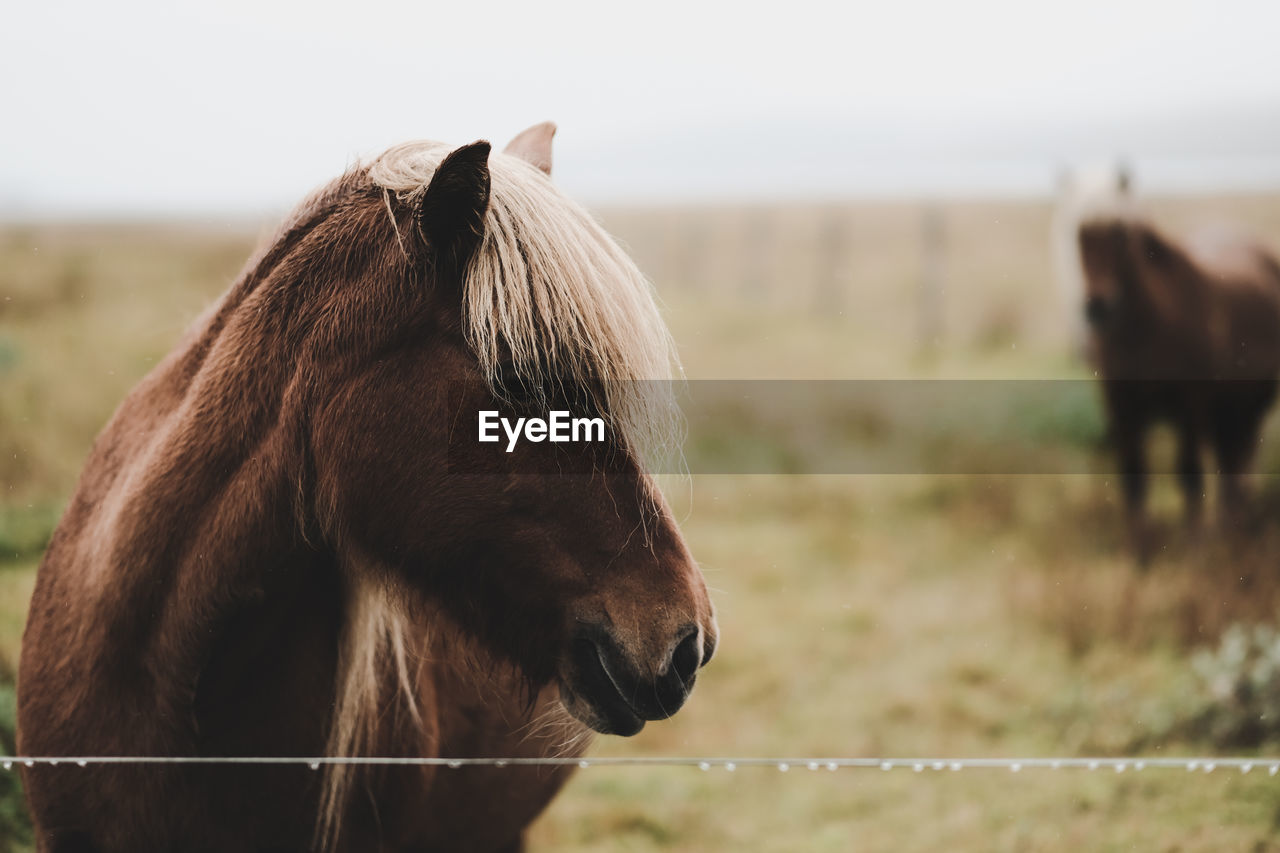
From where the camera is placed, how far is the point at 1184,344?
4105mm

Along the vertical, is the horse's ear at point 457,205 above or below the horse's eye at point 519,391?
above

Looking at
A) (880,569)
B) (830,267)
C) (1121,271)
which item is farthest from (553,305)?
(1121,271)

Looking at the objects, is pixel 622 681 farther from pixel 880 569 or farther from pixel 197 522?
pixel 880 569

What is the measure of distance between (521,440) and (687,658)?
1.35 ft

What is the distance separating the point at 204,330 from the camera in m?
1.53

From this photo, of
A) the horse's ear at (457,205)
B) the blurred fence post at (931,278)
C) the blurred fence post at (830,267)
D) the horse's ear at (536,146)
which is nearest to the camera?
the horse's ear at (457,205)

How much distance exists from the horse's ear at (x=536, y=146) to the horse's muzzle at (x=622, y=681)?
0.85 meters

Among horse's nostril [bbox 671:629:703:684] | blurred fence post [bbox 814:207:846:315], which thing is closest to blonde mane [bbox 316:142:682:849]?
horse's nostril [bbox 671:629:703:684]

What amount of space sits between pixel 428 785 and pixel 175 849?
18.9 inches

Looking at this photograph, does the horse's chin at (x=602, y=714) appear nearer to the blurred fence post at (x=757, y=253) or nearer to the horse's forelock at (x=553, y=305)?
the horse's forelock at (x=553, y=305)

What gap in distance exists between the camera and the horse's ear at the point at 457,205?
127cm

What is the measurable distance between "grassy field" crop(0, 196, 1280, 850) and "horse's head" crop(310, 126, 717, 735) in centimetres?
77

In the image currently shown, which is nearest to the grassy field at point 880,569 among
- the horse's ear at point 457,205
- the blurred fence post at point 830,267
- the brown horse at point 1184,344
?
the blurred fence post at point 830,267

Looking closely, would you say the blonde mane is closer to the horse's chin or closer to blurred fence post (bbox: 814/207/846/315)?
the horse's chin
